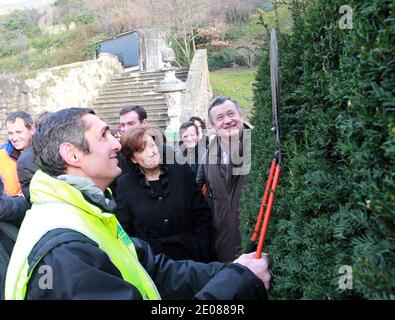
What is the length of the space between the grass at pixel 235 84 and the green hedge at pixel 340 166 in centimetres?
1440

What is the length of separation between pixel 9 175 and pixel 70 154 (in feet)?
10.3

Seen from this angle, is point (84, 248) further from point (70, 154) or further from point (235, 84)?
point (235, 84)


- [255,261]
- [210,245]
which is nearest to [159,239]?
[210,245]

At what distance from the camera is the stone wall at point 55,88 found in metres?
12.3

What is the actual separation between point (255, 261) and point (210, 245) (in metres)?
1.81

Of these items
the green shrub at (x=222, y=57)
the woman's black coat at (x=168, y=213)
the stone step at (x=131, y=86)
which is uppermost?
the green shrub at (x=222, y=57)

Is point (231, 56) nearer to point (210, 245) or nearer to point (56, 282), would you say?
point (210, 245)

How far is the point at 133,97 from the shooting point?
1532 cm

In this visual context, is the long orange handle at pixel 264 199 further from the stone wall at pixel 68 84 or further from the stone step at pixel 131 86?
the stone step at pixel 131 86

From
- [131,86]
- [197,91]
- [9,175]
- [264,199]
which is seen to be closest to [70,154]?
[264,199]

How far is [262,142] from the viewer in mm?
2562

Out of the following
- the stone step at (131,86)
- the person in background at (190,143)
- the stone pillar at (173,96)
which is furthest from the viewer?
the stone step at (131,86)

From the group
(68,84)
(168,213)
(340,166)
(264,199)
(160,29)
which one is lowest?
(168,213)

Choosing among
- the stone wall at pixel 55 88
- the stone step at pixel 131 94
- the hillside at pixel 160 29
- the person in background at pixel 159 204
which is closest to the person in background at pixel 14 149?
the person in background at pixel 159 204
